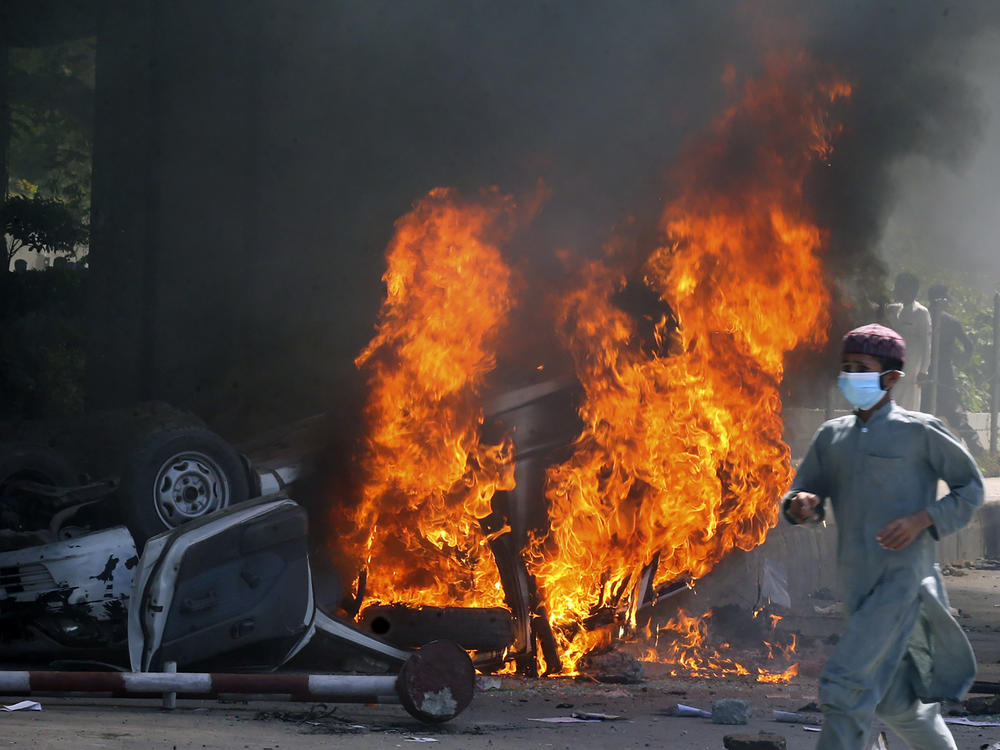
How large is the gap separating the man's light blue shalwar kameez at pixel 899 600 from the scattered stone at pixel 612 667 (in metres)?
3.86

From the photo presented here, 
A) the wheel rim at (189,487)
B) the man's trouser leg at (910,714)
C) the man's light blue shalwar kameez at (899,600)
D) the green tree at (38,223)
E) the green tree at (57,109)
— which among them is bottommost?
the man's trouser leg at (910,714)

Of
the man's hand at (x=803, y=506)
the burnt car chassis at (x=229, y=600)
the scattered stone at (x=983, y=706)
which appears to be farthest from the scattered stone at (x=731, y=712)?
the man's hand at (x=803, y=506)

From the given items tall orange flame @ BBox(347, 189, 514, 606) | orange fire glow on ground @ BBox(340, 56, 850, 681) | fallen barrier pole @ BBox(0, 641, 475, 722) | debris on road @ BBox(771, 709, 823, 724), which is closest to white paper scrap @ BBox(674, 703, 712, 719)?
debris on road @ BBox(771, 709, 823, 724)

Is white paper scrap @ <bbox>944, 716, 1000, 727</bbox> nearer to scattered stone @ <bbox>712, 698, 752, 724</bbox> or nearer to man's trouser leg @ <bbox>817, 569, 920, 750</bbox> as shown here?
scattered stone @ <bbox>712, 698, 752, 724</bbox>

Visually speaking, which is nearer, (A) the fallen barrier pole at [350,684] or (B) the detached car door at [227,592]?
(A) the fallen barrier pole at [350,684]

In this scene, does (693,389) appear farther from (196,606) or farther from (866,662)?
(866,662)

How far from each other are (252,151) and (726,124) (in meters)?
4.96

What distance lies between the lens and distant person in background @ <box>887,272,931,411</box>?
1766cm

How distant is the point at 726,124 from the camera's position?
10680 mm

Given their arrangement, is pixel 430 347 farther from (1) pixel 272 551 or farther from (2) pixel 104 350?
(2) pixel 104 350

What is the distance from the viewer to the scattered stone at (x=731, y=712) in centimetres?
673

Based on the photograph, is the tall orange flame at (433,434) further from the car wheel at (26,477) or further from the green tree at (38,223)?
the green tree at (38,223)

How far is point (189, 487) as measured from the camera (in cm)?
841

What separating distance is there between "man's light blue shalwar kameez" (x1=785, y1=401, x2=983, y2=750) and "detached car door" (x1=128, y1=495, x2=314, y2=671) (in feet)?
12.5
